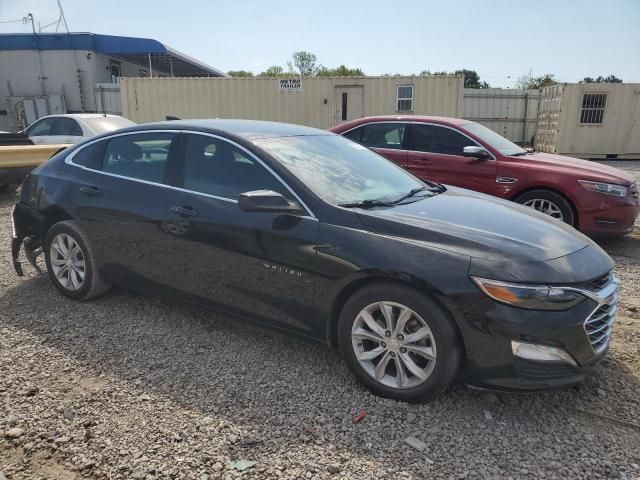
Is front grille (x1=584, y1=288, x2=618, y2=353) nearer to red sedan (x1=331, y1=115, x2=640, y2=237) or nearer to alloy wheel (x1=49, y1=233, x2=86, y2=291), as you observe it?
red sedan (x1=331, y1=115, x2=640, y2=237)

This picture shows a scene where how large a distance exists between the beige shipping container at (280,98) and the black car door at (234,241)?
1278 centimetres

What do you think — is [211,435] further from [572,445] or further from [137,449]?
[572,445]

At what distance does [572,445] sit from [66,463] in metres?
2.50

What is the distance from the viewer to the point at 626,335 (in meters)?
3.74

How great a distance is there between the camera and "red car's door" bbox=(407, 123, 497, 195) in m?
6.61

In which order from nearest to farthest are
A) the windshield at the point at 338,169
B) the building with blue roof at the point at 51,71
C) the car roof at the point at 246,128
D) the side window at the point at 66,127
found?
the windshield at the point at 338,169 → the car roof at the point at 246,128 → the side window at the point at 66,127 → the building with blue roof at the point at 51,71

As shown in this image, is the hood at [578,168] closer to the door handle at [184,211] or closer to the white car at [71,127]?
the door handle at [184,211]

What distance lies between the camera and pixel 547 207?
249 inches

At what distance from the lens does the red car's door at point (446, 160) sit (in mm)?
6605

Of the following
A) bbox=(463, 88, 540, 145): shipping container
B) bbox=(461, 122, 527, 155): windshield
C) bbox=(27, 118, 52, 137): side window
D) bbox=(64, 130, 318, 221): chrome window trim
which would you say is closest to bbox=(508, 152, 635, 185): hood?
bbox=(461, 122, 527, 155): windshield

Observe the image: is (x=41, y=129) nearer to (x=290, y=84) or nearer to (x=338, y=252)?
(x=290, y=84)

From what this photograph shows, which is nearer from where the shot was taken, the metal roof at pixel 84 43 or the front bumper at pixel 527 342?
the front bumper at pixel 527 342

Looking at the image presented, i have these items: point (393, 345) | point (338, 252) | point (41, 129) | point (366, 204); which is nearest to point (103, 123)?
point (41, 129)

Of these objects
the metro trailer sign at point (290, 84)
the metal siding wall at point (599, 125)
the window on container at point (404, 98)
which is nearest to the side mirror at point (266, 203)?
the window on container at point (404, 98)
